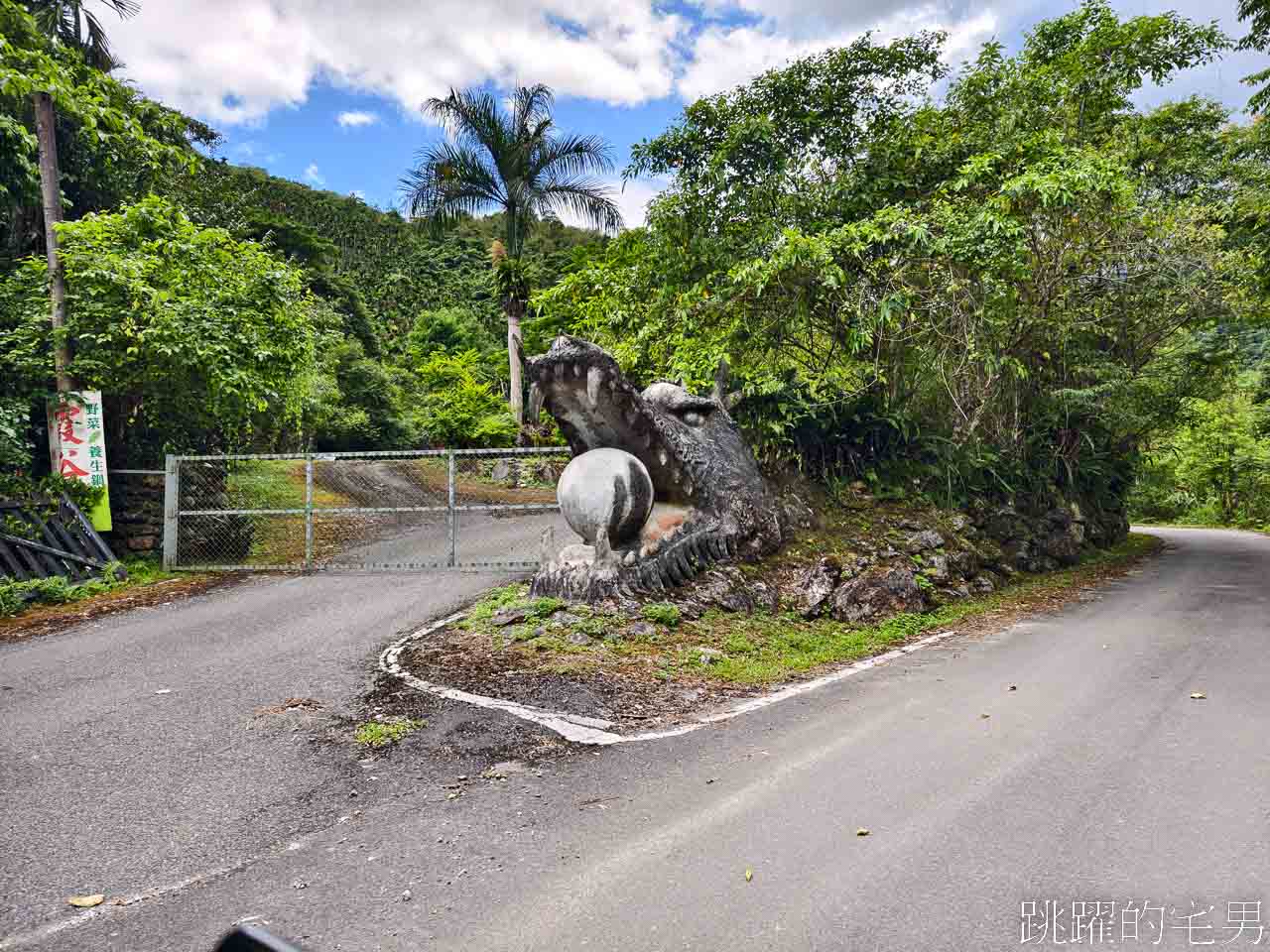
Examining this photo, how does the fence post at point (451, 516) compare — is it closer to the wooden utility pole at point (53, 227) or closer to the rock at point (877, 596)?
the rock at point (877, 596)

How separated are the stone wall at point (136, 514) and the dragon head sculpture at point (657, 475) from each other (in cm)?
652

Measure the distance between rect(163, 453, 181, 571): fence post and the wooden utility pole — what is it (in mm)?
1472

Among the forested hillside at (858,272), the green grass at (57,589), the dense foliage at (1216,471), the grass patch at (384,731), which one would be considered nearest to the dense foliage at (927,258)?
the forested hillside at (858,272)

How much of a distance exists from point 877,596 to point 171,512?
8.90 m

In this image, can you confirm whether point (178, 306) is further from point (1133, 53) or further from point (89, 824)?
point (1133, 53)

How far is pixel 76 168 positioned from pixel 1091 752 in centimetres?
1453

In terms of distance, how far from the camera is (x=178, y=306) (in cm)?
905

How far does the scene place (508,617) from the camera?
21.1 ft

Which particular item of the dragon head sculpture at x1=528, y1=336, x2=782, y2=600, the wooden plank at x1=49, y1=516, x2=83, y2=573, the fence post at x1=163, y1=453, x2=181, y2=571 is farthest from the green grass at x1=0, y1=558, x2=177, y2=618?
the dragon head sculpture at x1=528, y1=336, x2=782, y2=600

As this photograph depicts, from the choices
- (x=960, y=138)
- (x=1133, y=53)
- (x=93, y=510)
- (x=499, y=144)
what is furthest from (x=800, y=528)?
(x=499, y=144)

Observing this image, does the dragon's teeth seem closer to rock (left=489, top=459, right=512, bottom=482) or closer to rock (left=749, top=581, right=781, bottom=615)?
rock (left=749, top=581, right=781, bottom=615)

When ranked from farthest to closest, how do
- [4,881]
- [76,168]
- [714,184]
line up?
1. [76,168]
2. [714,184]
3. [4,881]

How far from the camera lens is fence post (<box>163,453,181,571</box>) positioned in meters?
9.45

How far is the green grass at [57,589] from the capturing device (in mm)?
7488
